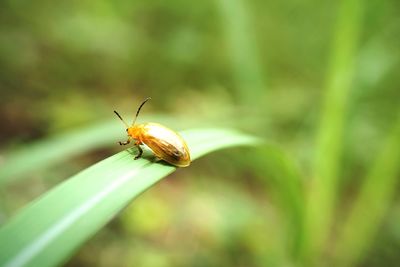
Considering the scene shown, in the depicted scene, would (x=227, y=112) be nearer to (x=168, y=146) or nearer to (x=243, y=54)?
Result: (x=243, y=54)

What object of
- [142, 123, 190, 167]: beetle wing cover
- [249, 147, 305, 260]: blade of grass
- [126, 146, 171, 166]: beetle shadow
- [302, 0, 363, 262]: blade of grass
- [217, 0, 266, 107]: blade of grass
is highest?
[217, 0, 266, 107]: blade of grass

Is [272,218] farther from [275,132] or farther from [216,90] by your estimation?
[216,90]

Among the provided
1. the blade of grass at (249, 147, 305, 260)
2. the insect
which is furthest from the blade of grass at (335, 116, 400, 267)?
the insect

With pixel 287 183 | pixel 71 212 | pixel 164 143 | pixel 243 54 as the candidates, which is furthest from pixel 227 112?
pixel 71 212

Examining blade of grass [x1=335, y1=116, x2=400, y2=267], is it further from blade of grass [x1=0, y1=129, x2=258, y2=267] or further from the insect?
blade of grass [x1=0, y1=129, x2=258, y2=267]

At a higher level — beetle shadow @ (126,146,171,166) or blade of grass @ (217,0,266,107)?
blade of grass @ (217,0,266,107)
